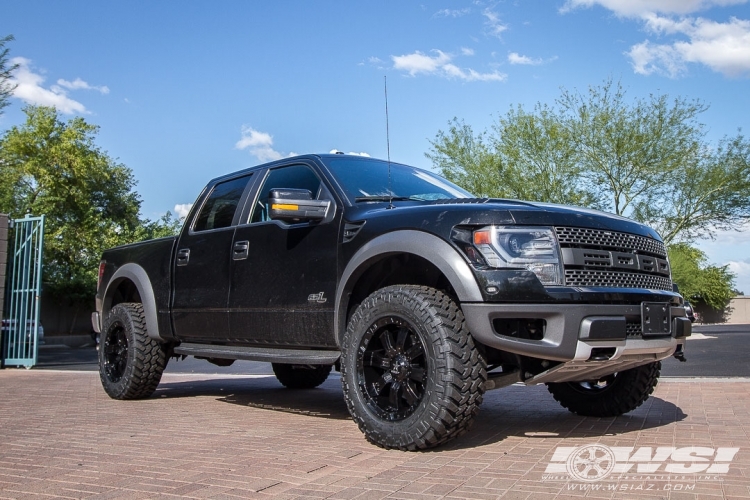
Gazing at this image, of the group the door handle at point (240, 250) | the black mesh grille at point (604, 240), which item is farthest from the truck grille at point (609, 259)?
the door handle at point (240, 250)

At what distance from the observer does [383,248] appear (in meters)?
4.40

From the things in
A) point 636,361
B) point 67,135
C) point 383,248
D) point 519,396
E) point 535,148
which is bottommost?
point 519,396

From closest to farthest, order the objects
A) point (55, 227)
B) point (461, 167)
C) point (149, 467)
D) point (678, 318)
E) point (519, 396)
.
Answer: point (149, 467) → point (678, 318) → point (519, 396) → point (461, 167) → point (55, 227)

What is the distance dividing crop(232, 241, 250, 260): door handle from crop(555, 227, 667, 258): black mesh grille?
8.43ft

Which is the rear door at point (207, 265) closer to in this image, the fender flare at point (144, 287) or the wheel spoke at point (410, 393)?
the fender flare at point (144, 287)

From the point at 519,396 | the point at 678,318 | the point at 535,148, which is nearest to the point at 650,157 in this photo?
the point at 535,148

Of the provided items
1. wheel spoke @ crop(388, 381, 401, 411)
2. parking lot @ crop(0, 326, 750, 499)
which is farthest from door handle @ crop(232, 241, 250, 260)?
wheel spoke @ crop(388, 381, 401, 411)

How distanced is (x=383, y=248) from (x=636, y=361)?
5.40 ft

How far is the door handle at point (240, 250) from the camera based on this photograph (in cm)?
563

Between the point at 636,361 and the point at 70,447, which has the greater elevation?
the point at 636,361

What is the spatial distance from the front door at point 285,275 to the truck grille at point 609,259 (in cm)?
161

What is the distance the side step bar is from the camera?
488cm

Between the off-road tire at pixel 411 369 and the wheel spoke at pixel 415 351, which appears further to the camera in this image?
the wheel spoke at pixel 415 351

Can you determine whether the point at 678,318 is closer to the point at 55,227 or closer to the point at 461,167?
the point at 461,167
